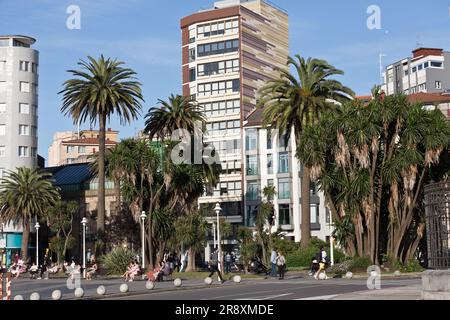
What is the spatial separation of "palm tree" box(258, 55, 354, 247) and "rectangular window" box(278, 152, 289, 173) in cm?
3755

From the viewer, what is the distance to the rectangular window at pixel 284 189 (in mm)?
102625

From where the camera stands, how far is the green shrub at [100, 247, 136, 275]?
61781 millimetres

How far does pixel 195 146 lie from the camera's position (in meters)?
72.8

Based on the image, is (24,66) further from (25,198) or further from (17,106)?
(25,198)

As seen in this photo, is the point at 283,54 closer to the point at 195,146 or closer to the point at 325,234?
the point at 325,234

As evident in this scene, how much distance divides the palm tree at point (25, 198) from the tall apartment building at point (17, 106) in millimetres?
10277

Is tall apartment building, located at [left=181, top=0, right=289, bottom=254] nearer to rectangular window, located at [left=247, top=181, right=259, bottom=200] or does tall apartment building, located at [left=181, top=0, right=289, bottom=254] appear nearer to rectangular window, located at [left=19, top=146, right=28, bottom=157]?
rectangular window, located at [left=247, top=181, right=259, bottom=200]

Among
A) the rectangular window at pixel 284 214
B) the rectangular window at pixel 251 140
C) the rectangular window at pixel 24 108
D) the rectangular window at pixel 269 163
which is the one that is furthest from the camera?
the rectangular window at pixel 24 108

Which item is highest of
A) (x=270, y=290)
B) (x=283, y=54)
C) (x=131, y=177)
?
(x=283, y=54)

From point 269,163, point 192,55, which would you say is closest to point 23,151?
point 192,55

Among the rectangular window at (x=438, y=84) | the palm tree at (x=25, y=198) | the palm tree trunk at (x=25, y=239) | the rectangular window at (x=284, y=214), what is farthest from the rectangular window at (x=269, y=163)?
the rectangular window at (x=438, y=84)

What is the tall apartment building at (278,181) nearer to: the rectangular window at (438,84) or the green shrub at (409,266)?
the rectangular window at (438,84)
